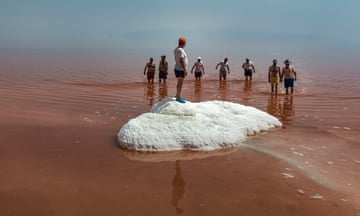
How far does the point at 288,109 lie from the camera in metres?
12.4

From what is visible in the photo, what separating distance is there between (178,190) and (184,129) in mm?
2069

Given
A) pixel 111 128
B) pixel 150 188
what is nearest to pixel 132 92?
Result: pixel 111 128

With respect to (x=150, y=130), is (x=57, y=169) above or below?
below

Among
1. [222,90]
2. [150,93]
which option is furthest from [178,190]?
[222,90]

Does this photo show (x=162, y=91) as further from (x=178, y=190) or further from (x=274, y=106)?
(x=178, y=190)

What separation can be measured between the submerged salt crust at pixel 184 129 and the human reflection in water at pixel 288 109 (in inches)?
106

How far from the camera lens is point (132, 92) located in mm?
15711

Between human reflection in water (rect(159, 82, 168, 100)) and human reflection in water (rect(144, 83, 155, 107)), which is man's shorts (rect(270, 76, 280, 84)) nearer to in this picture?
human reflection in water (rect(159, 82, 168, 100))

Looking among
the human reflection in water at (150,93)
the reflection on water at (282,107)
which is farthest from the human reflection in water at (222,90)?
the human reflection in water at (150,93)

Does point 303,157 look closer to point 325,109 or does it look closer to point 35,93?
point 325,109

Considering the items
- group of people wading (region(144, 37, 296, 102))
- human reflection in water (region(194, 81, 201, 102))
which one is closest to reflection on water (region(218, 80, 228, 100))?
human reflection in water (region(194, 81, 201, 102))

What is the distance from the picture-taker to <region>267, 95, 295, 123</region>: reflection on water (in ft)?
36.4

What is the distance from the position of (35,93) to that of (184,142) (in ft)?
30.5

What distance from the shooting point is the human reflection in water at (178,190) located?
4.73 meters
